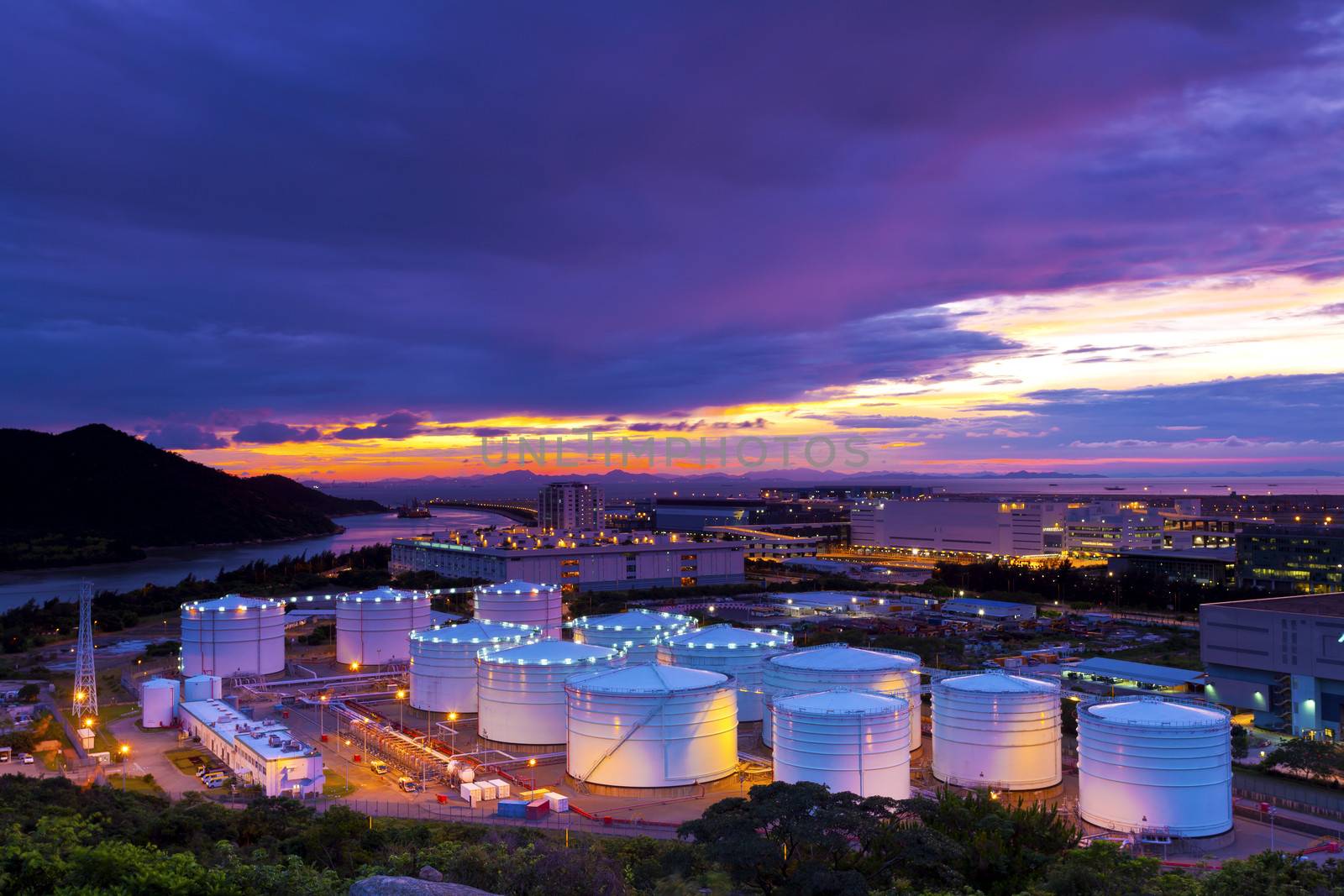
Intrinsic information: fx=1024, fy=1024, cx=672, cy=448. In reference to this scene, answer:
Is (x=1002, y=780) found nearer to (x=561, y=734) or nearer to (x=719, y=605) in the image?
(x=561, y=734)

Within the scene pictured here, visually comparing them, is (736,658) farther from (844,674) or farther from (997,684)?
(997,684)

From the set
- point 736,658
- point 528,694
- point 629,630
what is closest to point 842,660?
point 736,658

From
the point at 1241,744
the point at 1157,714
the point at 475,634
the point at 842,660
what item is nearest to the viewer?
the point at 1157,714

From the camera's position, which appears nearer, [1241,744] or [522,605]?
[1241,744]

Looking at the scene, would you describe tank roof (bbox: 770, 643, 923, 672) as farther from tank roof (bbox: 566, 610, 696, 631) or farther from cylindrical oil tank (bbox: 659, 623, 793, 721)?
tank roof (bbox: 566, 610, 696, 631)

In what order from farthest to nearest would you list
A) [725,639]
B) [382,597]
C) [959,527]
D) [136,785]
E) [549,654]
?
[959,527]
[382,597]
[725,639]
[549,654]
[136,785]

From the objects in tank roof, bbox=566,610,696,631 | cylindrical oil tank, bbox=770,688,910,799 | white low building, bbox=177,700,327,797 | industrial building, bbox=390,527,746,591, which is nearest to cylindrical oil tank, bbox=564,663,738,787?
cylindrical oil tank, bbox=770,688,910,799

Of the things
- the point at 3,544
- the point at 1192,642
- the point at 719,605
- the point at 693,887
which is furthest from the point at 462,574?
the point at 3,544
